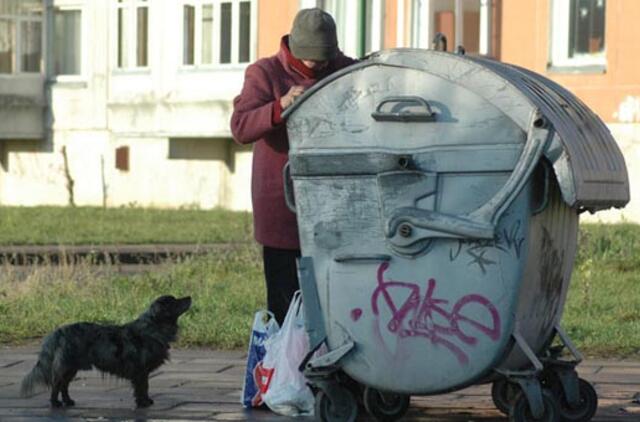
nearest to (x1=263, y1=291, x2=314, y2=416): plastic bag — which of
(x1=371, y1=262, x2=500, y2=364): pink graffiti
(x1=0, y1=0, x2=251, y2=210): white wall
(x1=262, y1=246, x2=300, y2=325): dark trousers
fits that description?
(x1=262, y1=246, x2=300, y2=325): dark trousers

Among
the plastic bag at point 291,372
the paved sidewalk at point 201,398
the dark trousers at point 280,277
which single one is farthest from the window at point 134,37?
the plastic bag at point 291,372

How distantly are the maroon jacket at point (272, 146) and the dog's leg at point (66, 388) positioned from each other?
1.23m

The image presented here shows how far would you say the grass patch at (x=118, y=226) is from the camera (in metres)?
26.1

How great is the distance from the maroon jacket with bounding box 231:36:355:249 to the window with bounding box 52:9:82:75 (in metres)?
33.6

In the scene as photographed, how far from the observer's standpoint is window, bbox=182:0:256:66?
38844 millimetres

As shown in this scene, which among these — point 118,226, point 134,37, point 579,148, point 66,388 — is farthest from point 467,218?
point 134,37

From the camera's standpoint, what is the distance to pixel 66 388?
9.83 metres

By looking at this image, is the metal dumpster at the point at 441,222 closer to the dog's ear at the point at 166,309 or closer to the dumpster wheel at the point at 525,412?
the dumpster wheel at the point at 525,412

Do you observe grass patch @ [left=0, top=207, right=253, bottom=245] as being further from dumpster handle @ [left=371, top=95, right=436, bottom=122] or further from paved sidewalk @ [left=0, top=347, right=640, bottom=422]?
dumpster handle @ [left=371, top=95, right=436, bottom=122]

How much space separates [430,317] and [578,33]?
2464cm

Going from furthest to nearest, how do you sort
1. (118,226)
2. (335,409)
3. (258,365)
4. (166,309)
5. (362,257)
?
(118,226)
(166,309)
(258,365)
(335,409)
(362,257)

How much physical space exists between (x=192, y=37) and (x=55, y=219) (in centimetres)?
969

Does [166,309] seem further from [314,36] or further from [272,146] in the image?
[314,36]

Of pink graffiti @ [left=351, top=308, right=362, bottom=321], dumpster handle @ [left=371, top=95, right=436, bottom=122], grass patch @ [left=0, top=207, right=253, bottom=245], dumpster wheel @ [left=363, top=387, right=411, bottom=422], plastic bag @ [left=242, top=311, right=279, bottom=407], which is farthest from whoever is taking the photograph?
grass patch @ [left=0, top=207, right=253, bottom=245]
